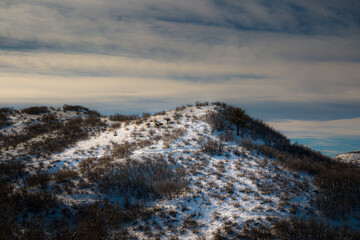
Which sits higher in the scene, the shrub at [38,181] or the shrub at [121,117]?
the shrub at [121,117]

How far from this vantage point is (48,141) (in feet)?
66.6

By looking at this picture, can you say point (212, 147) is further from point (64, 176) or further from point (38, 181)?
point (38, 181)

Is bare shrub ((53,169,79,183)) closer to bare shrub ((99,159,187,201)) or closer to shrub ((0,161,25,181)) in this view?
bare shrub ((99,159,187,201))

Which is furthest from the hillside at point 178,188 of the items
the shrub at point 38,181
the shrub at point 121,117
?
the shrub at point 121,117

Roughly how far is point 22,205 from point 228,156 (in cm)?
1196

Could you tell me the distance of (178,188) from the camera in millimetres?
10938

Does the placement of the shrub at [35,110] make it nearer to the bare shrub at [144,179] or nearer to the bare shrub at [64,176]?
the bare shrub at [64,176]

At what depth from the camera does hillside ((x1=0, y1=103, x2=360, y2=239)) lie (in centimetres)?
800

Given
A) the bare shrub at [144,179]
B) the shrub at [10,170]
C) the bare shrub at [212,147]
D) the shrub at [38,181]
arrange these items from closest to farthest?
1. the bare shrub at [144,179]
2. the shrub at [38,181]
3. the shrub at [10,170]
4. the bare shrub at [212,147]

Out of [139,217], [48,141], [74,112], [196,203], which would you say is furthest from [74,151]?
[74,112]

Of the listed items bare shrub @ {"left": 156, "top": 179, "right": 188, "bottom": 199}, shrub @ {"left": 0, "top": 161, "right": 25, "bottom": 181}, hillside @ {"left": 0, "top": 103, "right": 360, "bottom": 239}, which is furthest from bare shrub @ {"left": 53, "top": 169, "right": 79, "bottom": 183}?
bare shrub @ {"left": 156, "top": 179, "right": 188, "bottom": 199}

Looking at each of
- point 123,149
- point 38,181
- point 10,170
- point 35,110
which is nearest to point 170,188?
point 123,149

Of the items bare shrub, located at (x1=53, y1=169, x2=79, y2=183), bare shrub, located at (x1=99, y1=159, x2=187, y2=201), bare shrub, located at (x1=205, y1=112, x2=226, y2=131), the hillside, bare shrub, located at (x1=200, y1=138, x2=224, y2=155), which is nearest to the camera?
the hillside

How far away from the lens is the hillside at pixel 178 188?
8.00m
